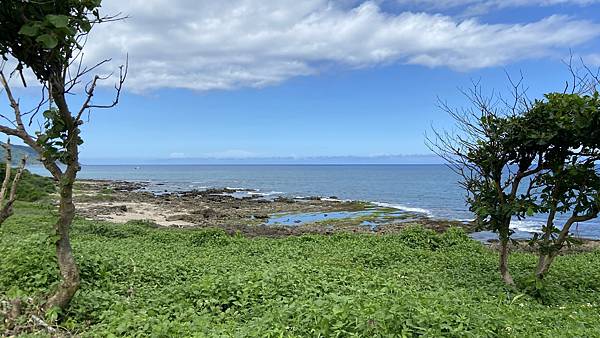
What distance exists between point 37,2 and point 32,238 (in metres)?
6.20

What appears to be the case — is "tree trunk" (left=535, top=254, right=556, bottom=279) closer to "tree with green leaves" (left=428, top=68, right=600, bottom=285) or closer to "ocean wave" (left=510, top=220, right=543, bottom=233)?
"tree with green leaves" (left=428, top=68, right=600, bottom=285)

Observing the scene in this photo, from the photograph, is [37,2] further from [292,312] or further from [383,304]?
[383,304]

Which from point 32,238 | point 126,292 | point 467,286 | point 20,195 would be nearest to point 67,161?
point 126,292

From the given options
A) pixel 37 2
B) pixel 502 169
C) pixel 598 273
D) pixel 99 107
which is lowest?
pixel 598 273

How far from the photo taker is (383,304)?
5.01m

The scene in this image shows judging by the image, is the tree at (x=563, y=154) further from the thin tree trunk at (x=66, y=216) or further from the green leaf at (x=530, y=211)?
the thin tree trunk at (x=66, y=216)

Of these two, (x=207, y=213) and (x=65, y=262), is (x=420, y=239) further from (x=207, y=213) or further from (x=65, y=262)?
(x=207, y=213)

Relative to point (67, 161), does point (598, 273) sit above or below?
below

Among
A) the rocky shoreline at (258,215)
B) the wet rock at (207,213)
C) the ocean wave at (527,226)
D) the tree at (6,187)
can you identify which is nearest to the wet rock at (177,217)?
the rocky shoreline at (258,215)

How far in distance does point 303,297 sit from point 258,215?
96.5 feet

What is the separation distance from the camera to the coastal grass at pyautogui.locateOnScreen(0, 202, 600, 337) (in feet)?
15.1

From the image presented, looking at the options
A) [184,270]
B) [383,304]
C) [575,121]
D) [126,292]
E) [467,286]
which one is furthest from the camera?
[467,286]

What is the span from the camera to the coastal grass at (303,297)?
4617mm

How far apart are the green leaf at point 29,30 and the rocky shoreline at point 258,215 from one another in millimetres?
20665
